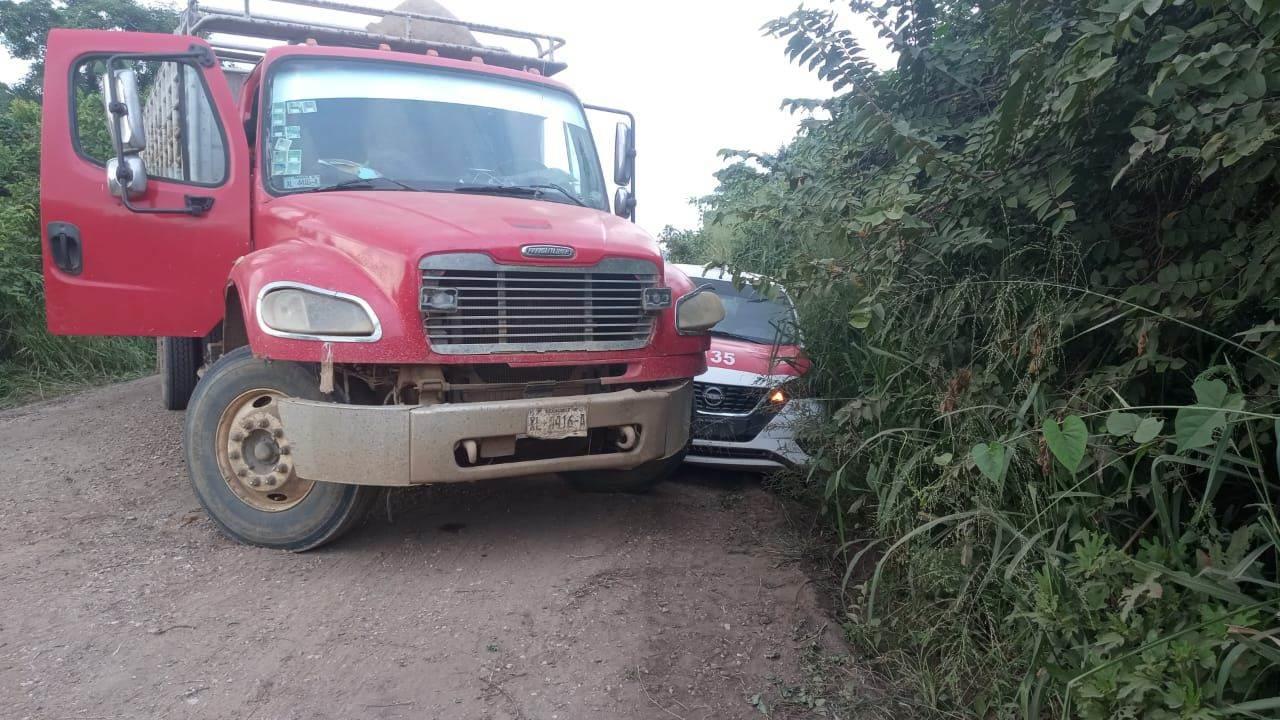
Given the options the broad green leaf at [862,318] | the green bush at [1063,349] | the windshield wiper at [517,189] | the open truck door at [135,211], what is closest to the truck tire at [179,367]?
the open truck door at [135,211]

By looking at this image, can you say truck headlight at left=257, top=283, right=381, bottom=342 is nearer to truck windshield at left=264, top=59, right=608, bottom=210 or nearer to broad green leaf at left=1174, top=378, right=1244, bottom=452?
truck windshield at left=264, top=59, right=608, bottom=210

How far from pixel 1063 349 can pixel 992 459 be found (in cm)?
103

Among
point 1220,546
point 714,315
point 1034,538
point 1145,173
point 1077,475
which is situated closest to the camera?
point 1220,546

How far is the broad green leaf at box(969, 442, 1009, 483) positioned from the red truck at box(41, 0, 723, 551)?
2207mm

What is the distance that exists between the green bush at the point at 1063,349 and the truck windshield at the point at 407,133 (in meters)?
1.69

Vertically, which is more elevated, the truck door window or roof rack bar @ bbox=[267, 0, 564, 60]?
roof rack bar @ bbox=[267, 0, 564, 60]

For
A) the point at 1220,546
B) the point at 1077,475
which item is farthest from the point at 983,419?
the point at 1220,546

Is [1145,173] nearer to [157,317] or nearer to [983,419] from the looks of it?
[983,419]

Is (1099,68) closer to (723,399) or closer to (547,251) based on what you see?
(547,251)

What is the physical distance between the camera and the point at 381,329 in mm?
4184

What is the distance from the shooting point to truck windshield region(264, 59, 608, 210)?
5.14 meters

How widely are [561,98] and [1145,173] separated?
149 inches

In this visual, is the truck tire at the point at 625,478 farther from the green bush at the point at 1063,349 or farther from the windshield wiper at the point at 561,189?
the windshield wiper at the point at 561,189

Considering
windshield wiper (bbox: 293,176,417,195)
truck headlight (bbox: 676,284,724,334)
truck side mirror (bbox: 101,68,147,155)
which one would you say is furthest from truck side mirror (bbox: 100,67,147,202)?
truck headlight (bbox: 676,284,724,334)
